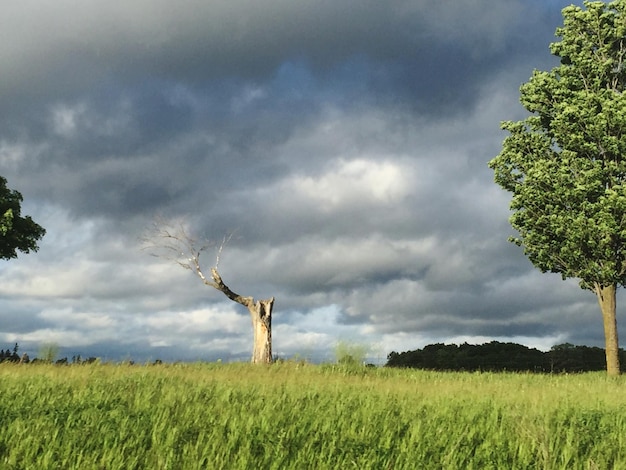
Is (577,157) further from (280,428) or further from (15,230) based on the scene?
(15,230)

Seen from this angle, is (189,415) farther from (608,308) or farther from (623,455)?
(608,308)

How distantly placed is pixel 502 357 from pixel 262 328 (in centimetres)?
2052

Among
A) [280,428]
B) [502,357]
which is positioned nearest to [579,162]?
[502,357]

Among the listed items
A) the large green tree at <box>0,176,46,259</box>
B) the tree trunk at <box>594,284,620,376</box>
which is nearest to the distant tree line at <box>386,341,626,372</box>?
the tree trunk at <box>594,284,620,376</box>

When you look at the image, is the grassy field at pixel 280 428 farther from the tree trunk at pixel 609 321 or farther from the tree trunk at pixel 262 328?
Answer: the tree trunk at pixel 609 321

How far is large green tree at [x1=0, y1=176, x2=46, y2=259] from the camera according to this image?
32781 mm

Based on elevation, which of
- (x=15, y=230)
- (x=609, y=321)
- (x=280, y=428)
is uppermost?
(x=15, y=230)

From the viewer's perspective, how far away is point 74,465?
6.61 metres

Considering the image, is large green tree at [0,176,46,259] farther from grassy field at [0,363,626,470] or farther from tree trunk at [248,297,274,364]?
grassy field at [0,363,626,470]

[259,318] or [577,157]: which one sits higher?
[577,157]

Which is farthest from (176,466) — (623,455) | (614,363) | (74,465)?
(614,363)

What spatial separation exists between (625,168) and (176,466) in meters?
26.7

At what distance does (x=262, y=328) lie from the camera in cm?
2486

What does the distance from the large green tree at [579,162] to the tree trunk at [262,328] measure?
513 inches
